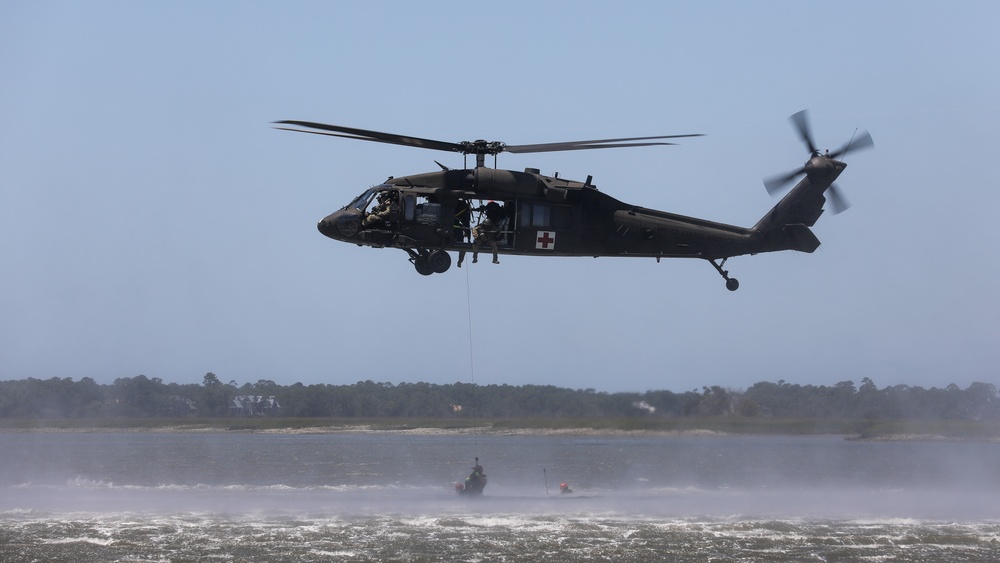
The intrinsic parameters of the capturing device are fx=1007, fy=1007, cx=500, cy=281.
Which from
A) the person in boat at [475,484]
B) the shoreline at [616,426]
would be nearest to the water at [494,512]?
the person in boat at [475,484]

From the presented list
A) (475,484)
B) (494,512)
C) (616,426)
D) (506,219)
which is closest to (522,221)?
(506,219)

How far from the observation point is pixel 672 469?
4878cm

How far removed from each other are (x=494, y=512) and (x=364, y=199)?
423 inches

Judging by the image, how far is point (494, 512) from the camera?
27.5 metres

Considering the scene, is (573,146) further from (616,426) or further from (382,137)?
(616,426)

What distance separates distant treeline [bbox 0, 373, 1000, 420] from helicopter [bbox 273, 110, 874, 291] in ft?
33.9

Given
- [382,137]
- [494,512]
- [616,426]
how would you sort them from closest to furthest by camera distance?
[382,137]
[494,512]
[616,426]

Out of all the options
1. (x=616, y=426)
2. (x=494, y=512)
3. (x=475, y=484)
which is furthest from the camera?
(x=616, y=426)

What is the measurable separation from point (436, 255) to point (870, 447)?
219 feet

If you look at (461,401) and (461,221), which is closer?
(461,221)

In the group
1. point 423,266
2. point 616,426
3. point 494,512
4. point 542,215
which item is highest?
point 542,215

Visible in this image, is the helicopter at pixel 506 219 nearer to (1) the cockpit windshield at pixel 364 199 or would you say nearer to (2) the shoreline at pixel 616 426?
(1) the cockpit windshield at pixel 364 199

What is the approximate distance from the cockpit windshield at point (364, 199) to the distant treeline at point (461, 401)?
45.5 feet

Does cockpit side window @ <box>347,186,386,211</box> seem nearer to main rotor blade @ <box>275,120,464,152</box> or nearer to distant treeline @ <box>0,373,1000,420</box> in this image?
main rotor blade @ <box>275,120,464,152</box>
